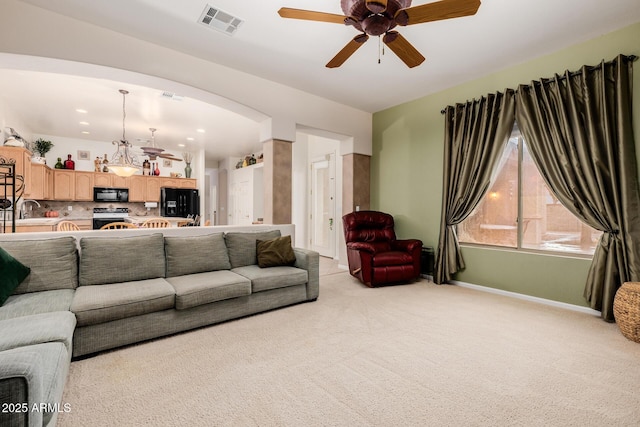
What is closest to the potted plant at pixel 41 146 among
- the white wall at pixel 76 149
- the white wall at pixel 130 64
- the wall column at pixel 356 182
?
the white wall at pixel 76 149

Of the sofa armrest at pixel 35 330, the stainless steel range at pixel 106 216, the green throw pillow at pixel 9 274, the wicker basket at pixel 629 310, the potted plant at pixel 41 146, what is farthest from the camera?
the stainless steel range at pixel 106 216

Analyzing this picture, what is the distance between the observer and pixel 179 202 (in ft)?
27.1

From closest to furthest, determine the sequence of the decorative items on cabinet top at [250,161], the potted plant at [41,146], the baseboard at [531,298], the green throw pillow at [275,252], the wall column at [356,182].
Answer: the baseboard at [531,298] → the green throw pillow at [275,252] → the wall column at [356,182] → the potted plant at [41,146] → the decorative items on cabinet top at [250,161]

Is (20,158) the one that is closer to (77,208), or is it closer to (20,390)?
(77,208)

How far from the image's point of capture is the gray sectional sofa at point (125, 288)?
1669 millimetres

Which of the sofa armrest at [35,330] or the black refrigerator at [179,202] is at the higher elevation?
the black refrigerator at [179,202]

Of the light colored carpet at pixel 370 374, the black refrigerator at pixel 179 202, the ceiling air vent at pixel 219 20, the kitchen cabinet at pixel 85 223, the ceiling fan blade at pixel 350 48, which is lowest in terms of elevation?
the light colored carpet at pixel 370 374

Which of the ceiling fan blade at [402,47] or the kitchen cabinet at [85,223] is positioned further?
the kitchen cabinet at [85,223]

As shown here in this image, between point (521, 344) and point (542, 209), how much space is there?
2.00 meters

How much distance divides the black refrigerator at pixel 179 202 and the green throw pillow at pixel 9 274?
609cm

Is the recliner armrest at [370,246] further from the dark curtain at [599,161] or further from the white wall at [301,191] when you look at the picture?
the white wall at [301,191]

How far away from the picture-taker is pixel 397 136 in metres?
5.24

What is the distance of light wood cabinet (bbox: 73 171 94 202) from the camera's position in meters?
→ 7.19

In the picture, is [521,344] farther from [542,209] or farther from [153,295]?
[153,295]
